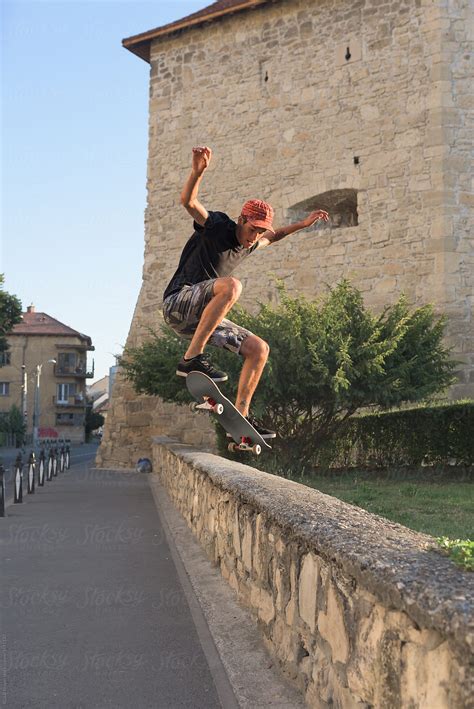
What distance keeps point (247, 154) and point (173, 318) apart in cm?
1791

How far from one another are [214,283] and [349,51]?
58.0ft

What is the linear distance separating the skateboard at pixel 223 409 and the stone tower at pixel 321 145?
1324cm

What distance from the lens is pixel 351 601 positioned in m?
2.98

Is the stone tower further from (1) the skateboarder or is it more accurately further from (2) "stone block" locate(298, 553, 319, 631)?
(2) "stone block" locate(298, 553, 319, 631)

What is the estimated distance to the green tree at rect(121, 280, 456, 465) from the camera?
12.8 meters

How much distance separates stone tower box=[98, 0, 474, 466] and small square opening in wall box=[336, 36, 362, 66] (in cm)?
3

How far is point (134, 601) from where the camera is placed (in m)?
5.97

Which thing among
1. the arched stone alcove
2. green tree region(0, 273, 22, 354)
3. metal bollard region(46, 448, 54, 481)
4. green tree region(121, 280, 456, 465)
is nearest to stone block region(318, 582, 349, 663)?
green tree region(121, 280, 456, 465)

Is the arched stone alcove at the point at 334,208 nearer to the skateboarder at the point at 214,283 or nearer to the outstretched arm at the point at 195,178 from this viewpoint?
the skateboarder at the point at 214,283

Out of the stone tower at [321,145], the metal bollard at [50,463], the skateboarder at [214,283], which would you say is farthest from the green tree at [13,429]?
the skateboarder at [214,283]

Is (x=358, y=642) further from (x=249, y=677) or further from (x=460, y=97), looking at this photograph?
(x=460, y=97)

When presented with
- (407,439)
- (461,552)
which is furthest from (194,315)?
(407,439)

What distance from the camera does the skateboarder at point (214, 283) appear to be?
4312 mm

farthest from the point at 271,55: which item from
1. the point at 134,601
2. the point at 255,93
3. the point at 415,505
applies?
the point at 134,601
